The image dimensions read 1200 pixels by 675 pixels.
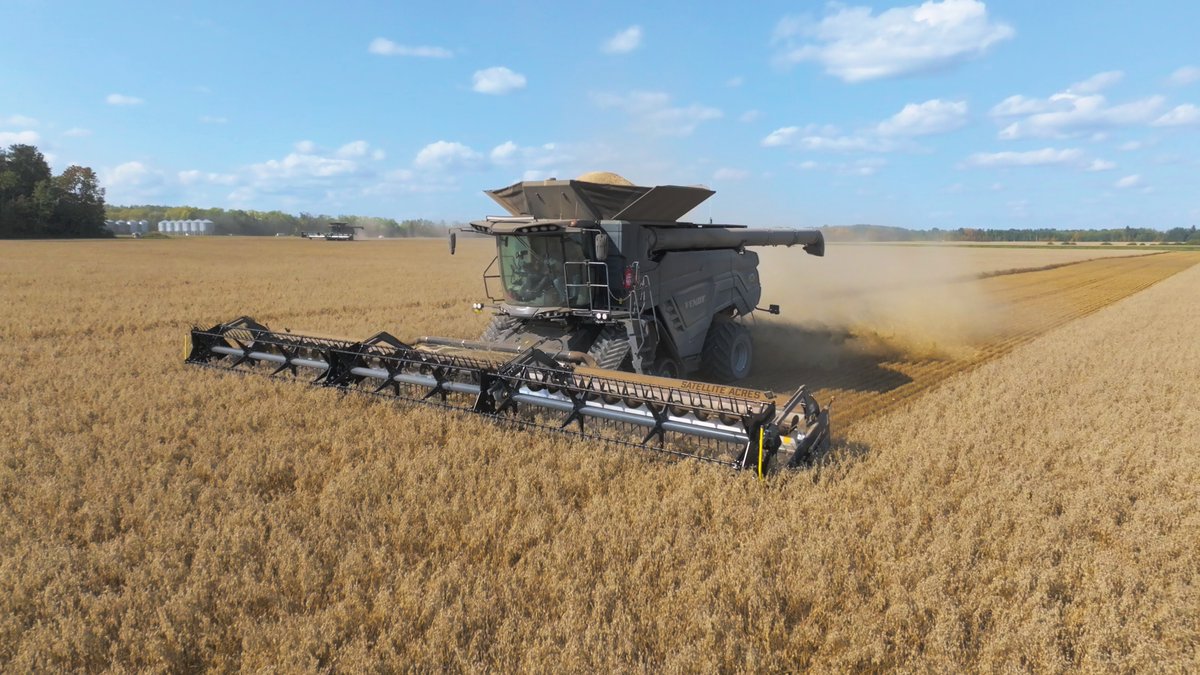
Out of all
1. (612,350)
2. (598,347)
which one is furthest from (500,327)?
(612,350)

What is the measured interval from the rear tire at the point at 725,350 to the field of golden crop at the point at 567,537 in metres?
1.38

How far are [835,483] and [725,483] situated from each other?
0.76m

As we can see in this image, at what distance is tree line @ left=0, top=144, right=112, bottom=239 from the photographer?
190 feet

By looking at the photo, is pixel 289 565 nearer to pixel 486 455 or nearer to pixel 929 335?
pixel 486 455

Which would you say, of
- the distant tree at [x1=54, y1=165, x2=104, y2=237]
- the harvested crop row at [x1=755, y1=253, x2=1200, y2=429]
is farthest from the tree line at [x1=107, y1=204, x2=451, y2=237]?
the harvested crop row at [x1=755, y1=253, x2=1200, y2=429]

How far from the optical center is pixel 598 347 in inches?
293

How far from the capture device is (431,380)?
6398mm

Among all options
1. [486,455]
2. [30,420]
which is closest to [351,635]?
[486,455]

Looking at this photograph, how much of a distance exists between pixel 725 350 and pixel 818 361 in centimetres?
219

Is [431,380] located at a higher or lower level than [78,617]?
higher

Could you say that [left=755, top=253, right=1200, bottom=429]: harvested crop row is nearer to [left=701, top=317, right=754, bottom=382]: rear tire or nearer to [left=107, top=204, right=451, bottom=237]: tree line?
[left=701, top=317, right=754, bottom=382]: rear tire

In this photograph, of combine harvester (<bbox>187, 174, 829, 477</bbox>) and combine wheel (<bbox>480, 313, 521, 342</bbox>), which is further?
combine wheel (<bbox>480, 313, 521, 342</bbox>)

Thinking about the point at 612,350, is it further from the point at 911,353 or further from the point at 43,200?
the point at 43,200

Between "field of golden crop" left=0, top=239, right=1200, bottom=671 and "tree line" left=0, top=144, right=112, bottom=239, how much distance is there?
66902mm
